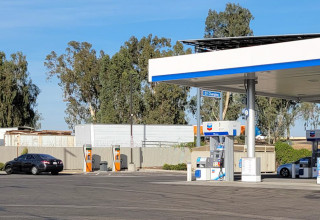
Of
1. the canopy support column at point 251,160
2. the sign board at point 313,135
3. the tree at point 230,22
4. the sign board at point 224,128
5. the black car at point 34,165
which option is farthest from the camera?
the tree at point 230,22

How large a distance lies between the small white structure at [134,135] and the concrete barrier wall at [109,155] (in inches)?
178

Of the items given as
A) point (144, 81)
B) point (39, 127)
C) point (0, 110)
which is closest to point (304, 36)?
point (144, 81)

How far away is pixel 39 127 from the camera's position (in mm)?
118438

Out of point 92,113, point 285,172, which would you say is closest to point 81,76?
point 92,113

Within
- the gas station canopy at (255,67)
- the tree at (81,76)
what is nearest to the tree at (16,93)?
the tree at (81,76)

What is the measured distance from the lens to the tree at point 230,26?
6669 centimetres

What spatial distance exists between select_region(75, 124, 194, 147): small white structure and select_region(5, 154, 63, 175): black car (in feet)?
59.6

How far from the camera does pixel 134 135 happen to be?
194ft

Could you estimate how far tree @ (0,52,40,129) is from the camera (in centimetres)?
7675

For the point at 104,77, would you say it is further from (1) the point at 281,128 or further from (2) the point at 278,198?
(2) the point at 278,198

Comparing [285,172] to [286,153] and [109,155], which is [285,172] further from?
[109,155]

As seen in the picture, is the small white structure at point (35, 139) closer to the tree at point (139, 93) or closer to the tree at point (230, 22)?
the tree at point (139, 93)

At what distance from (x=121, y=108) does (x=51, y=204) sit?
59692mm

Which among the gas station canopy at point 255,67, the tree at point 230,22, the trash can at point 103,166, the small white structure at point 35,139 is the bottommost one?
the trash can at point 103,166
